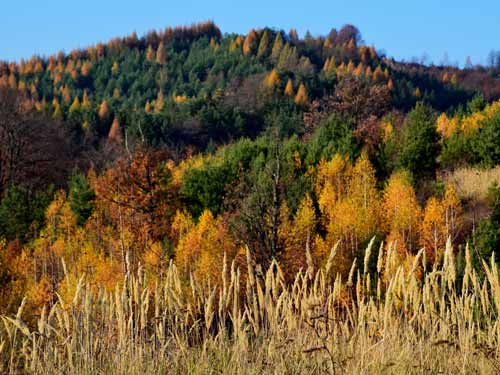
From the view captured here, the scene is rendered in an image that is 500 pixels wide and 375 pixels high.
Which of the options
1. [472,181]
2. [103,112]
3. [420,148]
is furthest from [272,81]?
[472,181]

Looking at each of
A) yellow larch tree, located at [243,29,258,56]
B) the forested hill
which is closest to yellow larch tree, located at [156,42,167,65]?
the forested hill

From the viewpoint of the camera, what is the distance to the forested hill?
7656 centimetres

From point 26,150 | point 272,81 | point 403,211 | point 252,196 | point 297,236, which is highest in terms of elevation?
point 272,81

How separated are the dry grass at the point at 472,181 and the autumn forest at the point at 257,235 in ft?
0.35

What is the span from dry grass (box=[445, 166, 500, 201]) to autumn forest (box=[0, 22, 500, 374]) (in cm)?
11

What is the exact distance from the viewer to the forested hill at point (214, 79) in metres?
76.6

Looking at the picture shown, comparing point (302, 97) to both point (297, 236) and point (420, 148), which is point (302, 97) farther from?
point (297, 236)

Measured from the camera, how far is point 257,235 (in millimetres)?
15719

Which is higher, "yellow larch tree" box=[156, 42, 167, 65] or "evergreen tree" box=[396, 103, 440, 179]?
"yellow larch tree" box=[156, 42, 167, 65]

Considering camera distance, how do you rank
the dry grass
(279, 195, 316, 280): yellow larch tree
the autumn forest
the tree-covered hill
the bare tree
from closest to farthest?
the autumn forest
(279, 195, 316, 280): yellow larch tree
the tree-covered hill
the dry grass
the bare tree

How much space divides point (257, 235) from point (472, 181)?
16.9 m

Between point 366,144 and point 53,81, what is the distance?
105 m

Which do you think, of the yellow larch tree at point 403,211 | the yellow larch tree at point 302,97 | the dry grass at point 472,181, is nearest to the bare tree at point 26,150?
the yellow larch tree at point 403,211

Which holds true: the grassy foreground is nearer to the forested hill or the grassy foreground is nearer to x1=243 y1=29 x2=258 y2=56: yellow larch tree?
the forested hill
